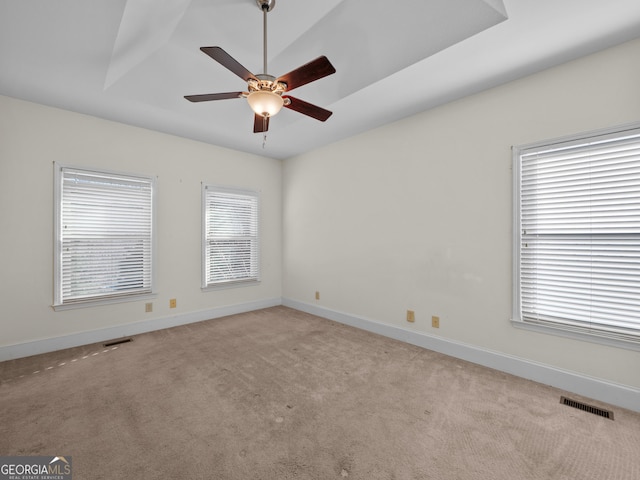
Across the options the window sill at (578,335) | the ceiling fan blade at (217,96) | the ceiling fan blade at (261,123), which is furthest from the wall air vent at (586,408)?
the ceiling fan blade at (217,96)

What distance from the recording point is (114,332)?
3479 millimetres

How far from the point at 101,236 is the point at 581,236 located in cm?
489

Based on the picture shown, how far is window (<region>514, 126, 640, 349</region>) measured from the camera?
209 centimetres

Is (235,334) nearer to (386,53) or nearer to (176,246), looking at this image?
(176,246)

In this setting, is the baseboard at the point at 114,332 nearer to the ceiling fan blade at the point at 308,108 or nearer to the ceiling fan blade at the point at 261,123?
the ceiling fan blade at the point at 261,123

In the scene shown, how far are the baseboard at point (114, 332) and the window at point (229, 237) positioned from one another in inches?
17.4

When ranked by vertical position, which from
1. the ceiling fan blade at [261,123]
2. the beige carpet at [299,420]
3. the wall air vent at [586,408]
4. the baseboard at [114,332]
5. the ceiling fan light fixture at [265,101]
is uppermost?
the ceiling fan blade at [261,123]

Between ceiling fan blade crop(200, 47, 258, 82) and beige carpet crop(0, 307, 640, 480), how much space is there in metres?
2.27

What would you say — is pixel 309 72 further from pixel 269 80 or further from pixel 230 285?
pixel 230 285

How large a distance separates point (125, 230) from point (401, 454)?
379 cm

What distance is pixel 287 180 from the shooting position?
16.9 ft

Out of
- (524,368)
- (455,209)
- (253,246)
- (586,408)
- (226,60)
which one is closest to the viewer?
(226,60)

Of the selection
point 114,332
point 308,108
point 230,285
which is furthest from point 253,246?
point 308,108

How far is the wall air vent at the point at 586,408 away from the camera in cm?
199
